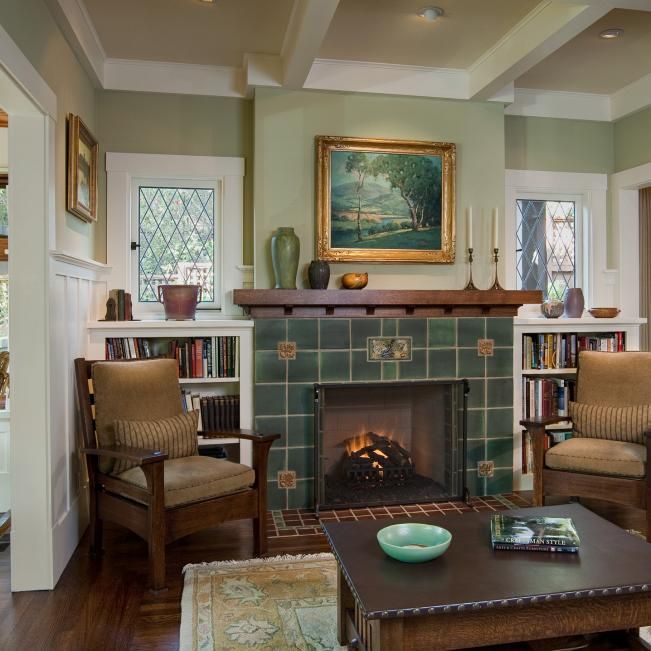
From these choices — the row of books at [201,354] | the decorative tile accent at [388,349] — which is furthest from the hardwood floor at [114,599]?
the decorative tile accent at [388,349]

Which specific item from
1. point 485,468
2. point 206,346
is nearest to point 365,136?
point 206,346

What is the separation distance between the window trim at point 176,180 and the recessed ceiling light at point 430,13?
4.77 ft

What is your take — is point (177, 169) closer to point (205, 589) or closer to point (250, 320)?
point (250, 320)

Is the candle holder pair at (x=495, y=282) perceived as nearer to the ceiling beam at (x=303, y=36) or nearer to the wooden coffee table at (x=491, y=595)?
the ceiling beam at (x=303, y=36)

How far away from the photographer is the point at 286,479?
379 centimetres

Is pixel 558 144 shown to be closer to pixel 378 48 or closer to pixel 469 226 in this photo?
pixel 469 226

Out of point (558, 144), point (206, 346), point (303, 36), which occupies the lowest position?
point (206, 346)

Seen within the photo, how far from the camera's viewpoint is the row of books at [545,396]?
416 cm

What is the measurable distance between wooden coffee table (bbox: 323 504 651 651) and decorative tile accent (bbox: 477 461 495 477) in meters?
1.94

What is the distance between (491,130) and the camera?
13.7 feet

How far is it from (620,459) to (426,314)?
1353mm

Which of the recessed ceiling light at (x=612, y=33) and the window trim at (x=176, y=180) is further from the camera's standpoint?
the window trim at (x=176, y=180)

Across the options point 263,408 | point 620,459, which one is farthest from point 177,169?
point 620,459

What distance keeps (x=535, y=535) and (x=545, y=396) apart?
226 cm
